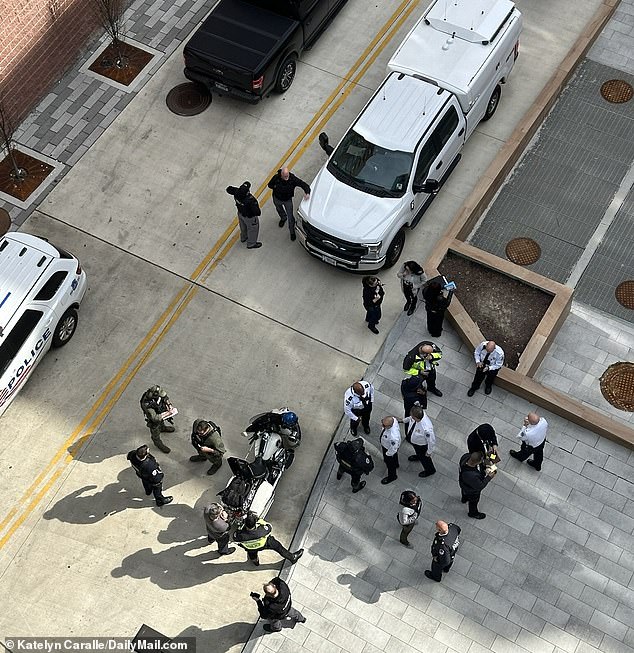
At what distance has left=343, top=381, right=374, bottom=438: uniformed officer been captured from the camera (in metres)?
14.7

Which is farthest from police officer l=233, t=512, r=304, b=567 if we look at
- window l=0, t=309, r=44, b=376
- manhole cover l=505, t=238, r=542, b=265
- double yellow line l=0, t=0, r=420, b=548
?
manhole cover l=505, t=238, r=542, b=265

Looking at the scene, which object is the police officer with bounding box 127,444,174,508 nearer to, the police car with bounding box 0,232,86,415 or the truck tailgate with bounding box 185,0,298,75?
the police car with bounding box 0,232,86,415

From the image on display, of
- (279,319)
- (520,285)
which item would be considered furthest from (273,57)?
(520,285)

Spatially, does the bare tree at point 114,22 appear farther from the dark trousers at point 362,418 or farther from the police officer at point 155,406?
the dark trousers at point 362,418

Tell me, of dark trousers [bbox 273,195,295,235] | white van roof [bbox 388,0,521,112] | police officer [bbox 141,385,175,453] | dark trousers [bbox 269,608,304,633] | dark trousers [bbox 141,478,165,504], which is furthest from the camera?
white van roof [bbox 388,0,521,112]

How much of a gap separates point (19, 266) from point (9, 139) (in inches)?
150

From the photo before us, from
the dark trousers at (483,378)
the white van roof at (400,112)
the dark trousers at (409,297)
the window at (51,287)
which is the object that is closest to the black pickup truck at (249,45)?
the white van roof at (400,112)

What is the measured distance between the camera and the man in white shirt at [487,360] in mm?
15000

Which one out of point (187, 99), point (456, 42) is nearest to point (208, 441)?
point (187, 99)

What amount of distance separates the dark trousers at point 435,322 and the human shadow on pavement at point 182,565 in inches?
181

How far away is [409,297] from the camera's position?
1650 cm

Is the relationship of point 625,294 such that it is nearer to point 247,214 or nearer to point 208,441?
point 247,214

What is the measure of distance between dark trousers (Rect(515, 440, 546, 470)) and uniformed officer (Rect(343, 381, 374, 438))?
7.76 feet

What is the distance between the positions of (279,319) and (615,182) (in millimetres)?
6896
